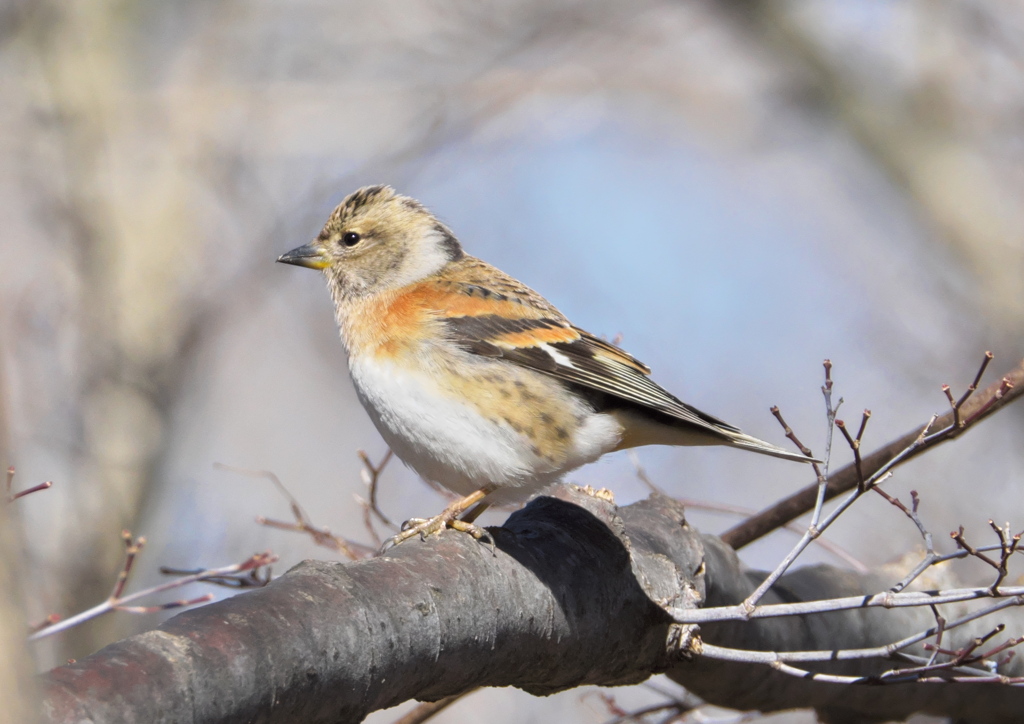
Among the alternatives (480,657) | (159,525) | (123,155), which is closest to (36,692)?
(480,657)

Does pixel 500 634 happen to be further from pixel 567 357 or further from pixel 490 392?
pixel 567 357

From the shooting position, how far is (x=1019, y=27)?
34.0 feet

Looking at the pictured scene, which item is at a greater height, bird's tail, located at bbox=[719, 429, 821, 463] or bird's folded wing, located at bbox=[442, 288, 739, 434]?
bird's folded wing, located at bbox=[442, 288, 739, 434]

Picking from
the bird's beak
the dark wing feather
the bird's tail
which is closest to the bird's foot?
the dark wing feather

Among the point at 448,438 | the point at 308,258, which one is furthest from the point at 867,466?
the point at 308,258

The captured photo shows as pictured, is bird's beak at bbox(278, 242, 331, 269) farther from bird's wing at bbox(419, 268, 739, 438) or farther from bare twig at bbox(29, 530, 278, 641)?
bare twig at bbox(29, 530, 278, 641)

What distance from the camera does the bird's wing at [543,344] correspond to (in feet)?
12.6

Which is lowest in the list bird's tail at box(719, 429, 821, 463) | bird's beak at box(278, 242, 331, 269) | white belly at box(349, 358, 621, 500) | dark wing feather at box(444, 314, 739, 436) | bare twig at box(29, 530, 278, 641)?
bare twig at box(29, 530, 278, 641)

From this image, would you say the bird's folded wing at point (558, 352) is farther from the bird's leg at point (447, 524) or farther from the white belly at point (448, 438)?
the bird's leg at point (447, 524)

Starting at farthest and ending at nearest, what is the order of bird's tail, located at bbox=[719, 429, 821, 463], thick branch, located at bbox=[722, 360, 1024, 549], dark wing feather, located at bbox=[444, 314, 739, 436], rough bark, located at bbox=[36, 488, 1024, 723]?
1. dark wing feather, located at bbox=[444, 314, 739, 436]
2. bird's tail, located at bbox=[719, 429, 821, 463]
3. thick branch, located at bbox=[722, 360, 1024, 549]
4. rough bark, located at bbox=[36, 488, 1024, 723]

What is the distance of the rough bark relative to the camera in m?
2.03

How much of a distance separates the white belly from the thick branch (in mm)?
827

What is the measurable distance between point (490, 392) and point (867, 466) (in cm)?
143

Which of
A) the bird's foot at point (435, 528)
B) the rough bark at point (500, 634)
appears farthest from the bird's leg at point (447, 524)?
the rough bark at point (500, 634)
